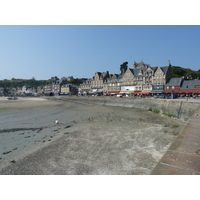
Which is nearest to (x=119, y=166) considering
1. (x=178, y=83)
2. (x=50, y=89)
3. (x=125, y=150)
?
(x=125, y=150)

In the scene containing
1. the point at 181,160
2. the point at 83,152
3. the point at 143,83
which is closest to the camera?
the point at 181,160

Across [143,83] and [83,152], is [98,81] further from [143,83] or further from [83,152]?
[83,152]

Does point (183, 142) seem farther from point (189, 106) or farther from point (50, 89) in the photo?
point (50, 89)

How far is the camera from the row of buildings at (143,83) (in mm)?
46656

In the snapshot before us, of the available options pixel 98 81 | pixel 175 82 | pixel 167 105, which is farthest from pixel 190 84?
pixel 98 81

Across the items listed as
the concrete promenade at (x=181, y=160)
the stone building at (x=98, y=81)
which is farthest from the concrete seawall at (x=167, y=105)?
the stone building at (x=98, y=81)

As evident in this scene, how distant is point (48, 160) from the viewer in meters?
8.43

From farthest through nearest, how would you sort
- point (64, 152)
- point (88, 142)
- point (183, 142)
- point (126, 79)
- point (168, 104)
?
point (126, 79)
point (168, 104)
point (88, 142)
point (64, 152)
point (183, 142)

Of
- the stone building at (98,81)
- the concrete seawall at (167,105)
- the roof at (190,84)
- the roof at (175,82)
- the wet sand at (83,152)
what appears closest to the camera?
the wet sand at (83,152)

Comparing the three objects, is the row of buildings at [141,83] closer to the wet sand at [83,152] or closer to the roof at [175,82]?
the roof at [175,82]

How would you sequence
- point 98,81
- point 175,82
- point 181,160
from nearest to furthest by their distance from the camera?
point 181,160 → point 175,82 → point 98,81

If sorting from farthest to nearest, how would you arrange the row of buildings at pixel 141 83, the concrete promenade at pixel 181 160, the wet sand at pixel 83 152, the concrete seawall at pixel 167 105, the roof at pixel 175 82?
the roof at pixel 175 82, the row of buildings at pixel 141 83, the concrete seawall at pixel 167 105, the wet sand at pixel 83 152, the concrete promenade at pixel 181 160

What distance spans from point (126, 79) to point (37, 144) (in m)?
58.1

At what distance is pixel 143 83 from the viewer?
58.5 meters
